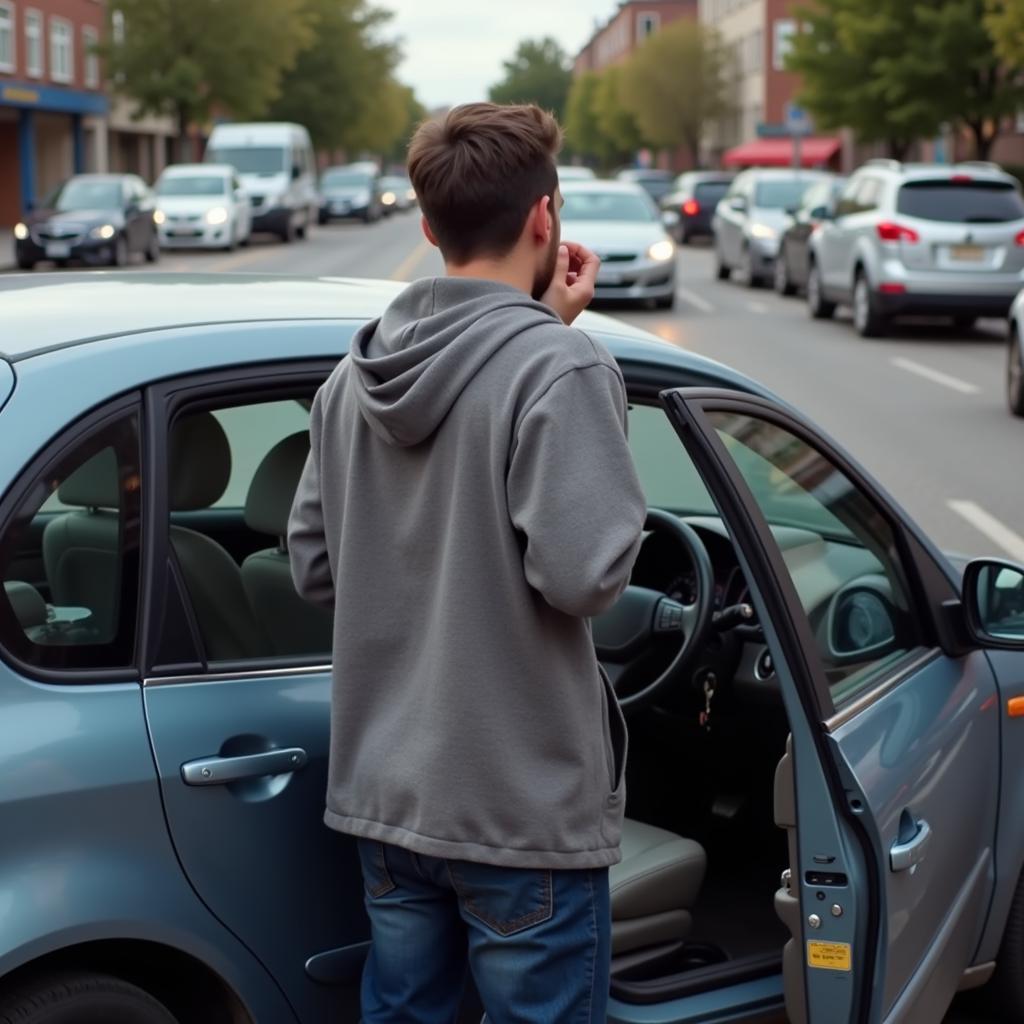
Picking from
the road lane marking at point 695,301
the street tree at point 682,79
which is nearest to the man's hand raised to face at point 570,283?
the road lane marking at point 695,301

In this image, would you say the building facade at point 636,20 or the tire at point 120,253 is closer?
the tire at point 120,253

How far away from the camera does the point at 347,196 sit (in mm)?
56938

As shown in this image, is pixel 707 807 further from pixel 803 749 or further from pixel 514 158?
pixel 514 158

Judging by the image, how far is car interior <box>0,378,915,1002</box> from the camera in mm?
2408

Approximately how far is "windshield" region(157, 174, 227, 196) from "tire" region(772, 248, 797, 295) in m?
14.9

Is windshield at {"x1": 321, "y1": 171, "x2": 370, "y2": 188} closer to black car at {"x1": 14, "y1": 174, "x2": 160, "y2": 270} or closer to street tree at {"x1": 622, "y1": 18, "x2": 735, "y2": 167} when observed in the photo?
black car at {"x1": 14, "y1": 174, "x2": 160, "y2": 270}

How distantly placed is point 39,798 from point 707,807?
1.83 metres

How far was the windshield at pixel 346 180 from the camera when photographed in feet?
190

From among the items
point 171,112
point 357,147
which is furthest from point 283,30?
point 357,147

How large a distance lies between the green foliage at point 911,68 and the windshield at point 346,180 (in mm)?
18457

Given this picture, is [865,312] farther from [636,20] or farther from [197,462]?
[636,20]

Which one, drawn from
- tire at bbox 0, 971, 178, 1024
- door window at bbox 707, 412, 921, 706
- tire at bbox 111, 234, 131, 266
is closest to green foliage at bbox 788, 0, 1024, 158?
tire at bbox 111, 234, 131, 266

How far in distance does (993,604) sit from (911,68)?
3944 centimetres

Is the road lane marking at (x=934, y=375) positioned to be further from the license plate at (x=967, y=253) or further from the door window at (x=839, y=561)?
the door window at (x=839, y=561)
